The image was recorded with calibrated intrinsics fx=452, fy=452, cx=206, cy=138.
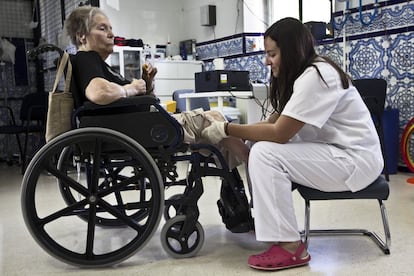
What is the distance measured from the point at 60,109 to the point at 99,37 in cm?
41

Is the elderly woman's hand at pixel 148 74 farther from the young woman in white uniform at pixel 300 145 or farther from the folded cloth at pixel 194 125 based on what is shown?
the young woman in white uniform at pixel 300 145

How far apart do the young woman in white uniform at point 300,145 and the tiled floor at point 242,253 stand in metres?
0.15

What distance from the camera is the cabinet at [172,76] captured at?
5.67m

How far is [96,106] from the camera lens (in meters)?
1.77

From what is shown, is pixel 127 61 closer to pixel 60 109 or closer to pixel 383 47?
pixel 383 47

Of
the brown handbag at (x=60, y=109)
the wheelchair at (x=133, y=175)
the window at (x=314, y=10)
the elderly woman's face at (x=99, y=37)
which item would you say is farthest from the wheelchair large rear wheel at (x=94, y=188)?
the window at (x=314, y=10)

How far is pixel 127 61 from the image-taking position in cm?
536

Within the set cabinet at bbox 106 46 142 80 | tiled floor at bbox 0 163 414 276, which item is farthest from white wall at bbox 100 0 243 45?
tiled floor at bbox 0 163 414 276

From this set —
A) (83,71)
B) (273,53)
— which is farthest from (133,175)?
(273,53)

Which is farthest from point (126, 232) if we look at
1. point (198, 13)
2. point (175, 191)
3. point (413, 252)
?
point (198, 13)

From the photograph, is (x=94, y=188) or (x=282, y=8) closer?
(x=94, y=188)

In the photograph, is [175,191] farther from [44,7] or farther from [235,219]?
[44,7]

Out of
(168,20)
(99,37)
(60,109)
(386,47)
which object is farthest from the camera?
(168,20)

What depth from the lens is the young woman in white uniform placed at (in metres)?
1.64
